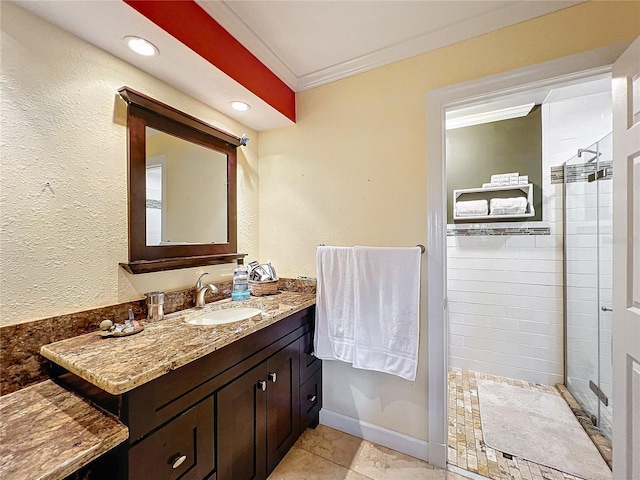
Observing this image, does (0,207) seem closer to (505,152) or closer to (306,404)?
(306,404)

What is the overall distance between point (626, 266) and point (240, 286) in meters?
1.93

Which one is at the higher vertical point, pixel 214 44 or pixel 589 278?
pixel 214 44

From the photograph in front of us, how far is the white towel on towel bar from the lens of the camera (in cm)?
152

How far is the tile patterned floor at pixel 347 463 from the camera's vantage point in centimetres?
145

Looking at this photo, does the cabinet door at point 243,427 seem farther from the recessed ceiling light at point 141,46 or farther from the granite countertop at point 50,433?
the recessed ceiling light at point 141,46

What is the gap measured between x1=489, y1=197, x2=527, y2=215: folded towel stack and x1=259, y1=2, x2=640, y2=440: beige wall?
1180 millimetres

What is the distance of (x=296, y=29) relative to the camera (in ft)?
4.74

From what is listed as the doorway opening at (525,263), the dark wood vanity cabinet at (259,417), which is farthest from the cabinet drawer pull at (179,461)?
the doorway opening at (525,263)

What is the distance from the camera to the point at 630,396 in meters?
1.07

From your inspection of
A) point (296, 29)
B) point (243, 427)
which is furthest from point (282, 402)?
point (296, 29)

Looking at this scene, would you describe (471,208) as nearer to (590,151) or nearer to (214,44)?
(590,151)

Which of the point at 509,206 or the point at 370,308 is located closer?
the point at 370,308

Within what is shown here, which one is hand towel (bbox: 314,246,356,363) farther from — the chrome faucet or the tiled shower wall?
the tiled shower wall

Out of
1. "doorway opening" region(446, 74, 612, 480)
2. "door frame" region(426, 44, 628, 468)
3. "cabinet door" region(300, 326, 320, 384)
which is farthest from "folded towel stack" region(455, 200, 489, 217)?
"cabinet door" region(300, 326, 320, 384)
